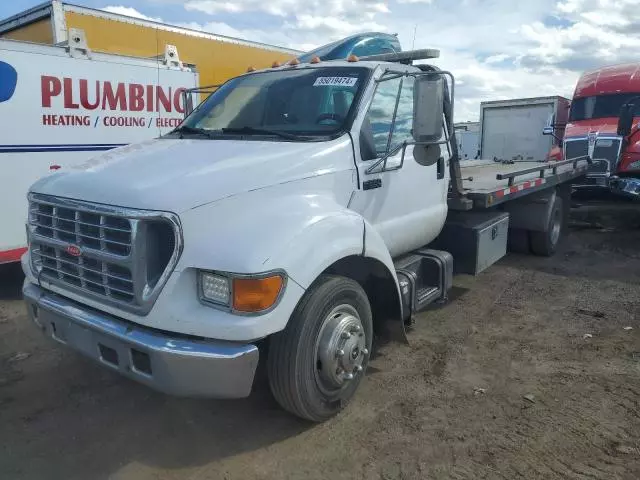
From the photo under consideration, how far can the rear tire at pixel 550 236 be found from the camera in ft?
25.1

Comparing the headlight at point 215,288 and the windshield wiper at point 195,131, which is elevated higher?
the windshield wiper at point 195,131

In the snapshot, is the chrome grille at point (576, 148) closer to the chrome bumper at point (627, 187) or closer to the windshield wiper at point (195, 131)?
the chrome bumper at point (627, 187)

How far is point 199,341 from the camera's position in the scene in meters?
2.87

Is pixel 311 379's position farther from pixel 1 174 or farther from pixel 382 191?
pixel 1 174

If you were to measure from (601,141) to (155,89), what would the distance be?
837 cm

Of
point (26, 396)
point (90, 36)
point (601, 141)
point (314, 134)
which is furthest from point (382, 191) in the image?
point (601, 141)

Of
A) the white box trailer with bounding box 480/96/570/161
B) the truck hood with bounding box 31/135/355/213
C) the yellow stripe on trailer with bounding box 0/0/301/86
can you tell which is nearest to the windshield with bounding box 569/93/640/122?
the white box trailer with bounding box 480/96/570/161

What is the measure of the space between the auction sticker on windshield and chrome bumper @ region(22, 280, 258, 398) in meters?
2.16

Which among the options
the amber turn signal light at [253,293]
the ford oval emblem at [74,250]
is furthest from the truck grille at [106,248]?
the amber turn signal light at [253,293]

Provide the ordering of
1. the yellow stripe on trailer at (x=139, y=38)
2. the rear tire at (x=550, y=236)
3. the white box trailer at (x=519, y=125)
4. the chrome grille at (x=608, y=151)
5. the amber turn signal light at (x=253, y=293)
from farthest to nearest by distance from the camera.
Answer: the white box trailer at (x=519, y=125) < the chrome grille at (x=608, y=151) < the rear tire at (x=550, y=236) < the yellow stripe on trailer at (x=139, y=38) < the amber turn signal light at (x=253, y=293)

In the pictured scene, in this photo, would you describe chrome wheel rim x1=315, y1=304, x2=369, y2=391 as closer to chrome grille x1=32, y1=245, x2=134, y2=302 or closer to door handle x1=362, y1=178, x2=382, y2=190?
door handle x1=362, y1=178, x2=382, y2=190

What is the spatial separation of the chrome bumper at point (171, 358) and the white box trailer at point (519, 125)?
15.1m

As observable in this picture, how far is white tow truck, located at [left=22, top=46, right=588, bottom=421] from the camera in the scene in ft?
9.32

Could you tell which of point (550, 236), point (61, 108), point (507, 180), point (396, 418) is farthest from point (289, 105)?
point (550, 236)
